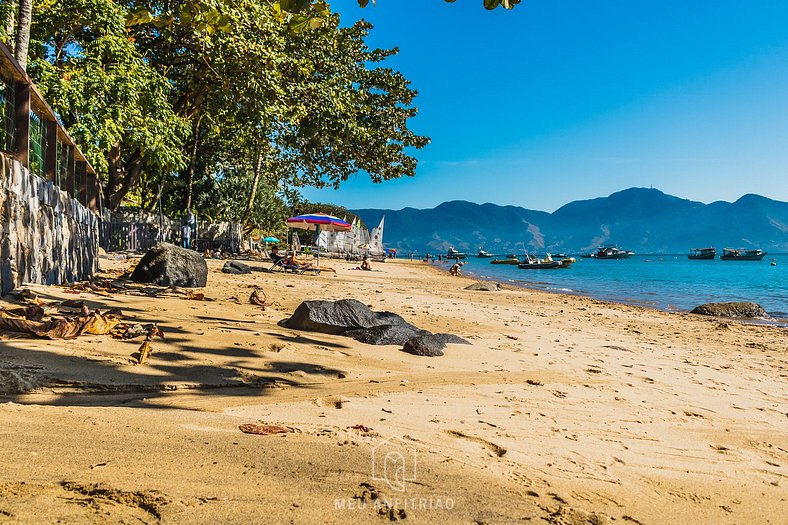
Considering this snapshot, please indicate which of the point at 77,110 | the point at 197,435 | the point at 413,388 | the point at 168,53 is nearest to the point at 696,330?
the point at 413,388

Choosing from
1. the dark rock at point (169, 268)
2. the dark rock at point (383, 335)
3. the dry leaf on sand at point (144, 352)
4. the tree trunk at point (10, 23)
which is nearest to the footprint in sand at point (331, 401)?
the dry leaf on sand at point (144, 352)

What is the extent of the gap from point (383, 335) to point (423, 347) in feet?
1.98

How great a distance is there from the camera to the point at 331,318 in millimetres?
5715

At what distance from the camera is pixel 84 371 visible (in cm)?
307

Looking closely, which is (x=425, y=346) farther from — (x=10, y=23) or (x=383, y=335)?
(x=10, y=23)

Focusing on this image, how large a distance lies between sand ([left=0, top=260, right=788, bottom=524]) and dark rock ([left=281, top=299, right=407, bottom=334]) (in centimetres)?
25

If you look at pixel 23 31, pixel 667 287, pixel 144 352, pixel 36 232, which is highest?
pixel 23 31

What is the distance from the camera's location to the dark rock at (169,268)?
8312 millimetres

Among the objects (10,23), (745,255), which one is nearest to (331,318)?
Result: (10,23)

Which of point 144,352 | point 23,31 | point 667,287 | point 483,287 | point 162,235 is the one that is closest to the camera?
point 144,352

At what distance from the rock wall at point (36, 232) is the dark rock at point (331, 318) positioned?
10.2 ft

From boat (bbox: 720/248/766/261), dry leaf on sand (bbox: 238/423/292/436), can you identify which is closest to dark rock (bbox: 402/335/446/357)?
dry leaf on sand (bbox: 238/423/292/436)

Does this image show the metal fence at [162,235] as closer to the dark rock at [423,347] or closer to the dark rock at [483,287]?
the dark rock at [483,287]

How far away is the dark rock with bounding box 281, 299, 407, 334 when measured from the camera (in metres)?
5.63
